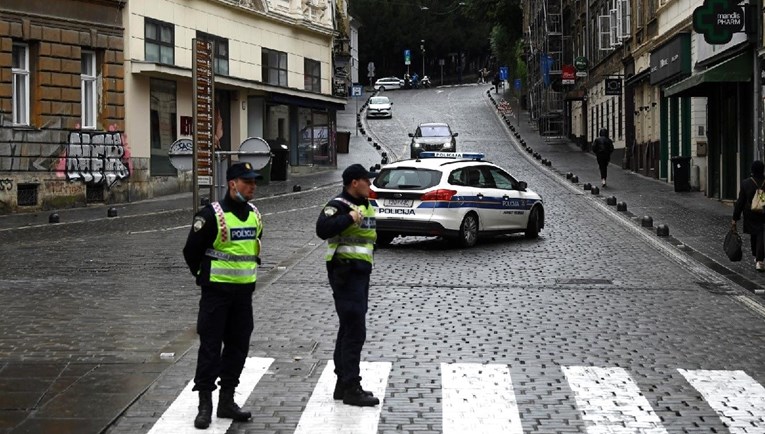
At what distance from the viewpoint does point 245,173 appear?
8039mm

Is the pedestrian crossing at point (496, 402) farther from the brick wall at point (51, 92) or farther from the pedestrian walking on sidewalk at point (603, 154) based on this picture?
the pedestrian walking on sidewalk at point (603, 154)

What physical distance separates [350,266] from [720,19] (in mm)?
14042

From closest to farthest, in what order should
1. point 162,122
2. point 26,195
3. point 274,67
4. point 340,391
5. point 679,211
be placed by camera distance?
point 340,391 < point 679,211 < point 26,195 < point 162,122 < point 274,67

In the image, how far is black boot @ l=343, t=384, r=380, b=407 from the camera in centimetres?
836

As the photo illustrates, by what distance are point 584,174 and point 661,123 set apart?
4202 mm

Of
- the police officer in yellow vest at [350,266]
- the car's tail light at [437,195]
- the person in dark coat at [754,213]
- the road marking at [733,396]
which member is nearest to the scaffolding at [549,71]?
the car's tail light at [437,195]

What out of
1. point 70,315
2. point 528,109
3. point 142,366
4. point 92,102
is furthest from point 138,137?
point 528,109

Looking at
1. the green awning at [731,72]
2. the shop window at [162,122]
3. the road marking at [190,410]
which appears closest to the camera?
the road marking at [190,410]

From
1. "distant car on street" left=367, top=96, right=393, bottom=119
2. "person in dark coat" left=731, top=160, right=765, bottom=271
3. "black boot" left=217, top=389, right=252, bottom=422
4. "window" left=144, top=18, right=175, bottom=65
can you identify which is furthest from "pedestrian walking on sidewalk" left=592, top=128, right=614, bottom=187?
"distant car on street" left=367, top=96, right=393, bottom=119

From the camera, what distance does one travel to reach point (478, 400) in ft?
28.4

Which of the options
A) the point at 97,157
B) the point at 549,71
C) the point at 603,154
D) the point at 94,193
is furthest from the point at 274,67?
the point at 549,71

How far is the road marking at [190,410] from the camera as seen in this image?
25.5 feet

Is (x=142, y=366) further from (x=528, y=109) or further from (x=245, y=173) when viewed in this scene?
(x=528, y=109)

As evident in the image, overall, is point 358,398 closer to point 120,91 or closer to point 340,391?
point 340,391
